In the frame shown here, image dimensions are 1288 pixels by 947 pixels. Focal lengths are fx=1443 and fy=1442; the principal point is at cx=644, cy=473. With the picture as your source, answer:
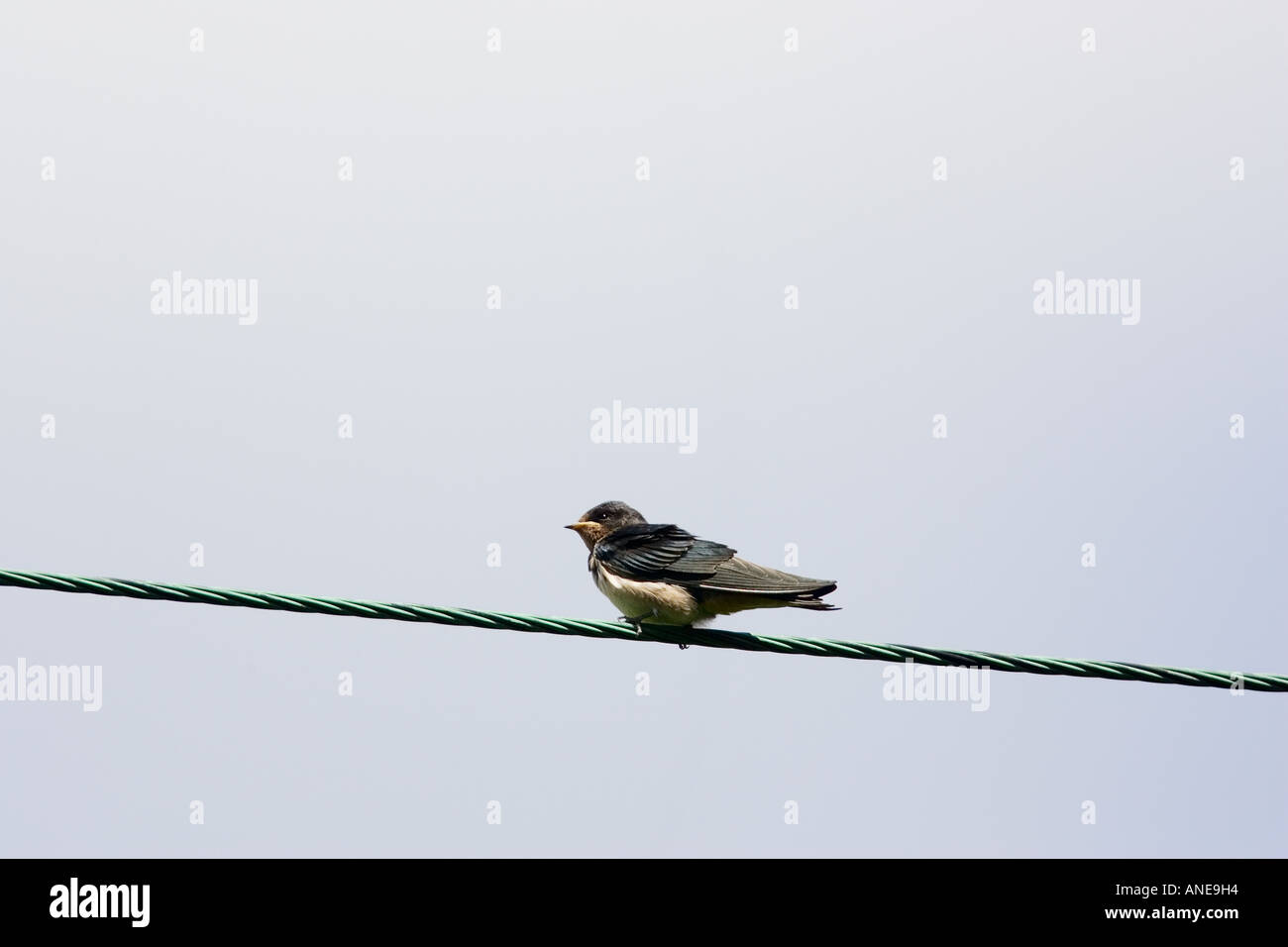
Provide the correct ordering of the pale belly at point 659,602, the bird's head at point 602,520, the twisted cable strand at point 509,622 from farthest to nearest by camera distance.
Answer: the bird's head at point 602,520 < the pale belly at point 659,602 < the twisted cable strand at point 509,622

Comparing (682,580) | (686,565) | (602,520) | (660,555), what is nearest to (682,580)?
(682,580)

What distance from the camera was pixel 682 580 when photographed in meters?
9.52

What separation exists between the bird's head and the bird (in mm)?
509

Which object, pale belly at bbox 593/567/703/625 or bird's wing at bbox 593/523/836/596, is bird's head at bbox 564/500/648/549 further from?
pale belly at bbox 593/567/703/625

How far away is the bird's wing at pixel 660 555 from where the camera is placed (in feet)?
31.4

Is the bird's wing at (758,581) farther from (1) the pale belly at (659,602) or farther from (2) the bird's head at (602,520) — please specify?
(2) the bird's head at (602,520)

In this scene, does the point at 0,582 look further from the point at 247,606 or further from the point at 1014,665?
the point at 1014,665

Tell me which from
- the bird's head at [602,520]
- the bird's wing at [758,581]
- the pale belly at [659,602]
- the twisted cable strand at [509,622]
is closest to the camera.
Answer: the twisted cable strand at [509,622]

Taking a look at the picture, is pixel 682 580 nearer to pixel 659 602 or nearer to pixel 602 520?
pixel 659 602

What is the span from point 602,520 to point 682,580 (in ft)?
5.67

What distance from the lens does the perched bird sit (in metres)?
9.18

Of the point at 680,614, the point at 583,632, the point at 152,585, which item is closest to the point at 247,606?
the point at 152,585

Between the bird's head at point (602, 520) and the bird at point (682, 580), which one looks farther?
the bird's head at point (602, 520)

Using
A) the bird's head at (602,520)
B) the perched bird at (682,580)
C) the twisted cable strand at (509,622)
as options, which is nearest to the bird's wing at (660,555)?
the perched bird at (682,580)
